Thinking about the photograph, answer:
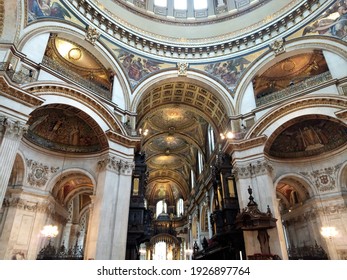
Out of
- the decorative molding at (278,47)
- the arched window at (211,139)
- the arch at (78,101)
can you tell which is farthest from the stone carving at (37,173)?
the decorative molding at (278,47)

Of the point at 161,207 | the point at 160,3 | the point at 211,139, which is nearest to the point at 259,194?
the point at 211,139

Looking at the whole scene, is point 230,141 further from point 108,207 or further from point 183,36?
point 183,36

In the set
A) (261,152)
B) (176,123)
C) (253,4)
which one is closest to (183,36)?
(253,4)

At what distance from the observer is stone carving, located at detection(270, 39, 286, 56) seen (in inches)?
547

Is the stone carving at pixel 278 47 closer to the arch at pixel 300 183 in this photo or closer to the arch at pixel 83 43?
the arch at pixel 300 183

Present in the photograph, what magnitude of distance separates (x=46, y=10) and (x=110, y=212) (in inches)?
396

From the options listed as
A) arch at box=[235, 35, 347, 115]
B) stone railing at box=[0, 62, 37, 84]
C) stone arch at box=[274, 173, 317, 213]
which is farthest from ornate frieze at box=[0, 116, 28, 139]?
stone arch at box=[274, 173, 317, 213]

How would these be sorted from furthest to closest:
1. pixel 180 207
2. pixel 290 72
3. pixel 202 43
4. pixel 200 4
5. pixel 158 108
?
pixel 180 207 < pixel 200 4 < pixel 158 108 < pixel 202 43 < pixel 290 72

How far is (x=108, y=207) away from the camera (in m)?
10.8

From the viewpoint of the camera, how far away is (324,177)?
12.8 meters

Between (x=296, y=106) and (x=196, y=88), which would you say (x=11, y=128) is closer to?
(x=196, y=88)

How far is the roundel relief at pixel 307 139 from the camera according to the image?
1255 centimetres

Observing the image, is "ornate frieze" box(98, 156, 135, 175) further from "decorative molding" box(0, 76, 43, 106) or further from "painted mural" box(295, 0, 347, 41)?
"painted mural" box(295, 0, 347, 41)

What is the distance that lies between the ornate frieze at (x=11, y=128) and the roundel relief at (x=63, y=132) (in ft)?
10.6
